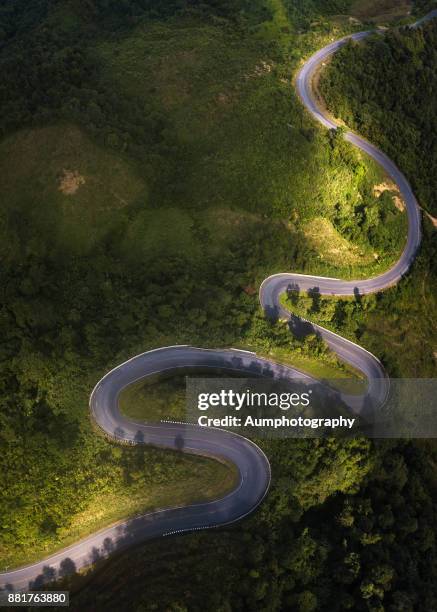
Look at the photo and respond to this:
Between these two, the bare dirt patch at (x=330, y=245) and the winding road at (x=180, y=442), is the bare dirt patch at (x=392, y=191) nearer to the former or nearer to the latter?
the bare dirt patch at (x=330, y=245)

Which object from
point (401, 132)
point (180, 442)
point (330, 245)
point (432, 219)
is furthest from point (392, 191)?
point (180, 442)

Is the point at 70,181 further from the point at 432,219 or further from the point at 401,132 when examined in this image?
the point at 432,219

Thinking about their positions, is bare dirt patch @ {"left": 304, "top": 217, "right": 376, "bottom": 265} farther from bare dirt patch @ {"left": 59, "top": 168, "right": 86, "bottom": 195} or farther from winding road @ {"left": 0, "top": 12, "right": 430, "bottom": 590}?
bare dirt patch @ {"left": 59, "top": 168, "right": 86, "bottom": 195}

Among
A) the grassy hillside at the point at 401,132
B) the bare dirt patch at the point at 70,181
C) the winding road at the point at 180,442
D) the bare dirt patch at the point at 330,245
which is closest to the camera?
the winding road at the point at 180,442

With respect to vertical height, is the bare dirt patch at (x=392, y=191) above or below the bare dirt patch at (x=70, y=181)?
below

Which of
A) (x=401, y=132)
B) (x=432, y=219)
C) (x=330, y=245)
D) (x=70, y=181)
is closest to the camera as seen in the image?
(x=70, y=181)

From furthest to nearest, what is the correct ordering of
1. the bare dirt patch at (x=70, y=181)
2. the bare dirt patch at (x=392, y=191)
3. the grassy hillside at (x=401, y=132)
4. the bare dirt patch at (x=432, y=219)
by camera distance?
the bare dirt patch at (x=432, y=219) → the bare dirt patch at (x=392, y=191) → the grassy hillside at (x=401, y=132) → the bare dirt patch at (x=70, y=181)

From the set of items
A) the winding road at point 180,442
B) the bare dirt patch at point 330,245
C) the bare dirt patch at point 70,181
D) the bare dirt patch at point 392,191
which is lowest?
the winding road at point 180,442

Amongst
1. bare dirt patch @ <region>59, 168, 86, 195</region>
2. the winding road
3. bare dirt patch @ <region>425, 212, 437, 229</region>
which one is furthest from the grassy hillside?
bare dirt patch @ <region>59, 168, 86, 195</region>

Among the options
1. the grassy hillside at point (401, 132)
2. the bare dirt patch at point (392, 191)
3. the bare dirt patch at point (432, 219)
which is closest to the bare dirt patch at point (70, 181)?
the grassy hillside at point (401, 132)
